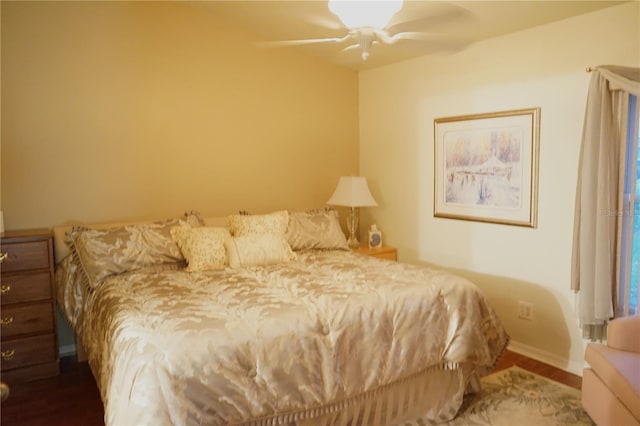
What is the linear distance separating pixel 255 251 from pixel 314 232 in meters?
0.64

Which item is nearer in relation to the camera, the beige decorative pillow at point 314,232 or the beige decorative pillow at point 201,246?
the beige decorative pillow at point 201,246

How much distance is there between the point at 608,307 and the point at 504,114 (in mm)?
1467

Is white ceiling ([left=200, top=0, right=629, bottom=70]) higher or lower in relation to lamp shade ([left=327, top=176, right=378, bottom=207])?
higher

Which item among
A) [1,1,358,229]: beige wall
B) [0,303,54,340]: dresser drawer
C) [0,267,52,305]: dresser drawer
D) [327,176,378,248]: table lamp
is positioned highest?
[1,1,358,229]: beige wall

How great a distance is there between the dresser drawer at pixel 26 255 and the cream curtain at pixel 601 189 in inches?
131

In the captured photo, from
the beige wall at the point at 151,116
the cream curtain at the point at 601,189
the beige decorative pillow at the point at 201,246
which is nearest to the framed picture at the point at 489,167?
the cream curtain at the point at 601,189

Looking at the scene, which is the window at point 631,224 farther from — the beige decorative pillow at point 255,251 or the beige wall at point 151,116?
the beige wall at point 151,116

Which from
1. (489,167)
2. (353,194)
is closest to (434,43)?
(489,167)

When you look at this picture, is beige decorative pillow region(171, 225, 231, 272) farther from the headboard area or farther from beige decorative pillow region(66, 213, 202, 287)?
the headboard area

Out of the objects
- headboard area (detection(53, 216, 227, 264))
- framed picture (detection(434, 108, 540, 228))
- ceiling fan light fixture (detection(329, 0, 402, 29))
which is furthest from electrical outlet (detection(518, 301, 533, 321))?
headboard area (detection(53, 216, 227, 264))

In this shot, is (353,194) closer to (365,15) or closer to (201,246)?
(201,246)

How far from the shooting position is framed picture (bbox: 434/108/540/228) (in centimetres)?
318

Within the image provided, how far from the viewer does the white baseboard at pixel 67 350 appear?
A: 10.7 feet

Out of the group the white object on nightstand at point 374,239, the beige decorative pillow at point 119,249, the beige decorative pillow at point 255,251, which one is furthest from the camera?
the white object on nightstand at point 374,239
